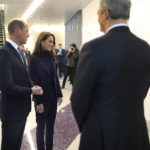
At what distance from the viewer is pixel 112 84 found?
888 millimetres

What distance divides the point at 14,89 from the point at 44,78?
0.47 metres

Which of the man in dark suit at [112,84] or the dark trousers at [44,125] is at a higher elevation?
the man in dark suit at [112,84]

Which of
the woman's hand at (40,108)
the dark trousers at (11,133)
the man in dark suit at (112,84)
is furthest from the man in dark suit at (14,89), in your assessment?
the man in dark suit at (112,84)

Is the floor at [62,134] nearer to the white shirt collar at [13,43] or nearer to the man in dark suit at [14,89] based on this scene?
the man in dark suit at [14,89]

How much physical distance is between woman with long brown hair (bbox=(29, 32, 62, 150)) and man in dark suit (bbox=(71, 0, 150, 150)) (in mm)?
842

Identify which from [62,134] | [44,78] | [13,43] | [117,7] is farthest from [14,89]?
[62,134]

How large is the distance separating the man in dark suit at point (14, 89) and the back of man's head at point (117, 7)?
76cm

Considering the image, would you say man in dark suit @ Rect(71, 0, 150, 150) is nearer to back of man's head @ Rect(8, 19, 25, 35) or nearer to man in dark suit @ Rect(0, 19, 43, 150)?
man in dark suit @ Rect(0, 19, 43, 150)

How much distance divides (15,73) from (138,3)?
254cm

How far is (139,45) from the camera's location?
945mm

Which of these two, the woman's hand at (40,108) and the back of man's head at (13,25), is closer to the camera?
the back of man's head at (13,25)

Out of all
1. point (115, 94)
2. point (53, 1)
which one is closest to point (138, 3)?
point (115, 94)

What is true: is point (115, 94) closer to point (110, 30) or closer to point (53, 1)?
point (110, 30)

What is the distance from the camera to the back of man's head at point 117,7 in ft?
2.99
